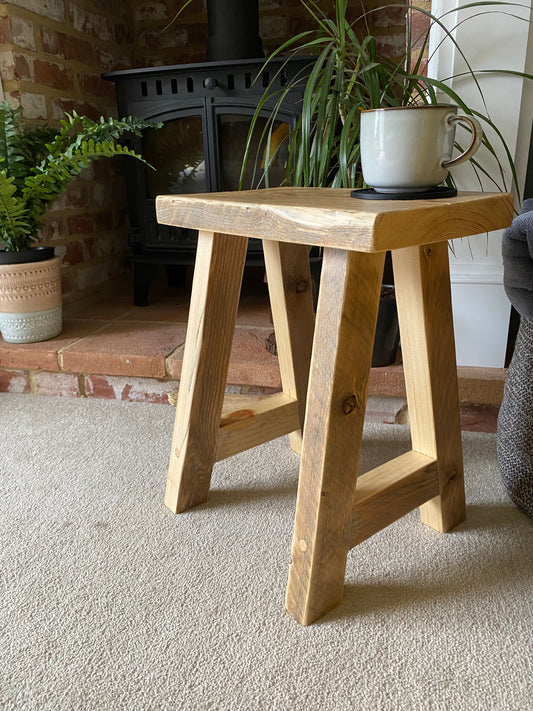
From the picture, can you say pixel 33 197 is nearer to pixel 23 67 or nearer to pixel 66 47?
pixel 23 67

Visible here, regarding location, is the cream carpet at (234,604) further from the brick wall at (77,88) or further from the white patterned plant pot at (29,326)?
the brick wall at (77,88)

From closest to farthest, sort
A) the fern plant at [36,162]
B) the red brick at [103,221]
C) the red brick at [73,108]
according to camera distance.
Answer: the fern plant at [36,162]
the red brick at [73,108]
the red brick at [103,221]

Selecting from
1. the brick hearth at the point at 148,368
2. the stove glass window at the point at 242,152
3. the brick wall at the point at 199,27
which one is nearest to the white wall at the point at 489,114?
the brick hearth at the point at 148,368

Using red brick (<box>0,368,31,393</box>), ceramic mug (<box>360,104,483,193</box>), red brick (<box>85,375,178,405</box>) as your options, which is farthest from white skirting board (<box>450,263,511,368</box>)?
red brick (<box>0,368,31,393</box>)

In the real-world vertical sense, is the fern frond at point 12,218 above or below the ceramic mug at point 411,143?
below

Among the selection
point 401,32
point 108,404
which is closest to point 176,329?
point 108,404

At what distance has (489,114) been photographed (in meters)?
1.11

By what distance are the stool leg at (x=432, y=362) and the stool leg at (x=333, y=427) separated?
0.46 feet

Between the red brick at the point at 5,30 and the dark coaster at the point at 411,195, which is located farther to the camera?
the red brick at the point at 5,30

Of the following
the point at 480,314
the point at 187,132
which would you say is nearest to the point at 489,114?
the point at 480,314

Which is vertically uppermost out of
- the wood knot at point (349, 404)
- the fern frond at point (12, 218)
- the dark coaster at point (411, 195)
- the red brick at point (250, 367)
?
the dark coaster at point (411, 195)

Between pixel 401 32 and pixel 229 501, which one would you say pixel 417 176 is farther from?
pixel 401 32

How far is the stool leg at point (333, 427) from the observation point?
66cm

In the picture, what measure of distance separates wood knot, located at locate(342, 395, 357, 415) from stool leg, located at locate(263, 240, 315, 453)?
339 mm
